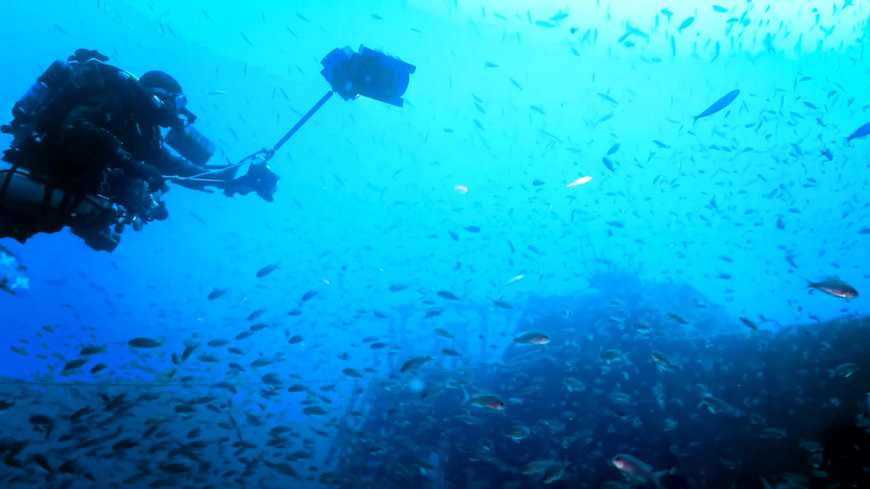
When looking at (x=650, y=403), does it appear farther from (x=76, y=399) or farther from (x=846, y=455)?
(x=76, y=399)

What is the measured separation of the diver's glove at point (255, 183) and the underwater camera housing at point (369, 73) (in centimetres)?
148

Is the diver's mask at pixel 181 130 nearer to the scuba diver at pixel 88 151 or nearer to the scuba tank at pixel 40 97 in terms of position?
the scuba diver at pixel 88 151

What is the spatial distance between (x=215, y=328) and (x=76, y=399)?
110 m

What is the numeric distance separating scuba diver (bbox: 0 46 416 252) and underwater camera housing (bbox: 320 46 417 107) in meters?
1.84

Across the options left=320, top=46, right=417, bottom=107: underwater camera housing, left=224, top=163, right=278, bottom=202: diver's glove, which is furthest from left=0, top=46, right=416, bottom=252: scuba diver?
left=320, top=46, right=417, bottom=107: underwater camera housing

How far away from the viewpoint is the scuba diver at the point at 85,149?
3621 mm

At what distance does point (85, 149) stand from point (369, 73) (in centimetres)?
312

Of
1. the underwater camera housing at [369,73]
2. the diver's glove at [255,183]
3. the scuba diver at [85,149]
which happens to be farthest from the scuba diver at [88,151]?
the underwater camera housing at [369,73]

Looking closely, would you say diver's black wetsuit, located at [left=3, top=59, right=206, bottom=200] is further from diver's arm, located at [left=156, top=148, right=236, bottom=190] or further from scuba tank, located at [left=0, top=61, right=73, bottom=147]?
diver's arm, located at [left=156, top=148, right=236, bottom=190]

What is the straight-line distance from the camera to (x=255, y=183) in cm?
574

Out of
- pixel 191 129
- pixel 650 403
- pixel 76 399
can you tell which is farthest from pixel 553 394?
pixel 76 399

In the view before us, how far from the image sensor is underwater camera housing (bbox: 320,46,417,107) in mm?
5457

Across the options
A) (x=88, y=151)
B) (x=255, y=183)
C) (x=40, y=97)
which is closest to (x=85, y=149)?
(x=88, y=151)

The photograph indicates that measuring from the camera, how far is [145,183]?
4.43m
